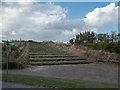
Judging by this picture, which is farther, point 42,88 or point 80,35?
point 80,35

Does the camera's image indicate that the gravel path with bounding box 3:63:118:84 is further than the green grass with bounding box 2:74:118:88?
Yes

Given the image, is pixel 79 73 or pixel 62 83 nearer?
pixel 62 83

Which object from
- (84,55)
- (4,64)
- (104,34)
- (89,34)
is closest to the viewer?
(4,64)

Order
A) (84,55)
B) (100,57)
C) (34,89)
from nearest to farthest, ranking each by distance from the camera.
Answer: (34,89), (100,57), (84,55)

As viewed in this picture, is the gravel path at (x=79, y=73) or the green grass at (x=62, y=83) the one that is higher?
the green grass at (x=62, y=83)

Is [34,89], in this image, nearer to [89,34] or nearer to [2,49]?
[2,49]

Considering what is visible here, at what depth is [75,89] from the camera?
426cm

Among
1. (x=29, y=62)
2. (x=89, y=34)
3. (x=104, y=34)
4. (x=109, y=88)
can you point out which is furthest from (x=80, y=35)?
(x=109, y=88)

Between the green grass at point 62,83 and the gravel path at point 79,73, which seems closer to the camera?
the green grass at point 62,83

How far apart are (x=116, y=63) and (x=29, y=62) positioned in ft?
30.5

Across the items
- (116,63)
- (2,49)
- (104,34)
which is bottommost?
(116,63)

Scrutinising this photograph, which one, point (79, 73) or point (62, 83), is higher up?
point (62, 83)

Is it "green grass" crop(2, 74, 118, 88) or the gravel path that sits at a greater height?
"green grass" crop(2, 74, 118, 88)

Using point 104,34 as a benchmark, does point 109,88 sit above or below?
below
